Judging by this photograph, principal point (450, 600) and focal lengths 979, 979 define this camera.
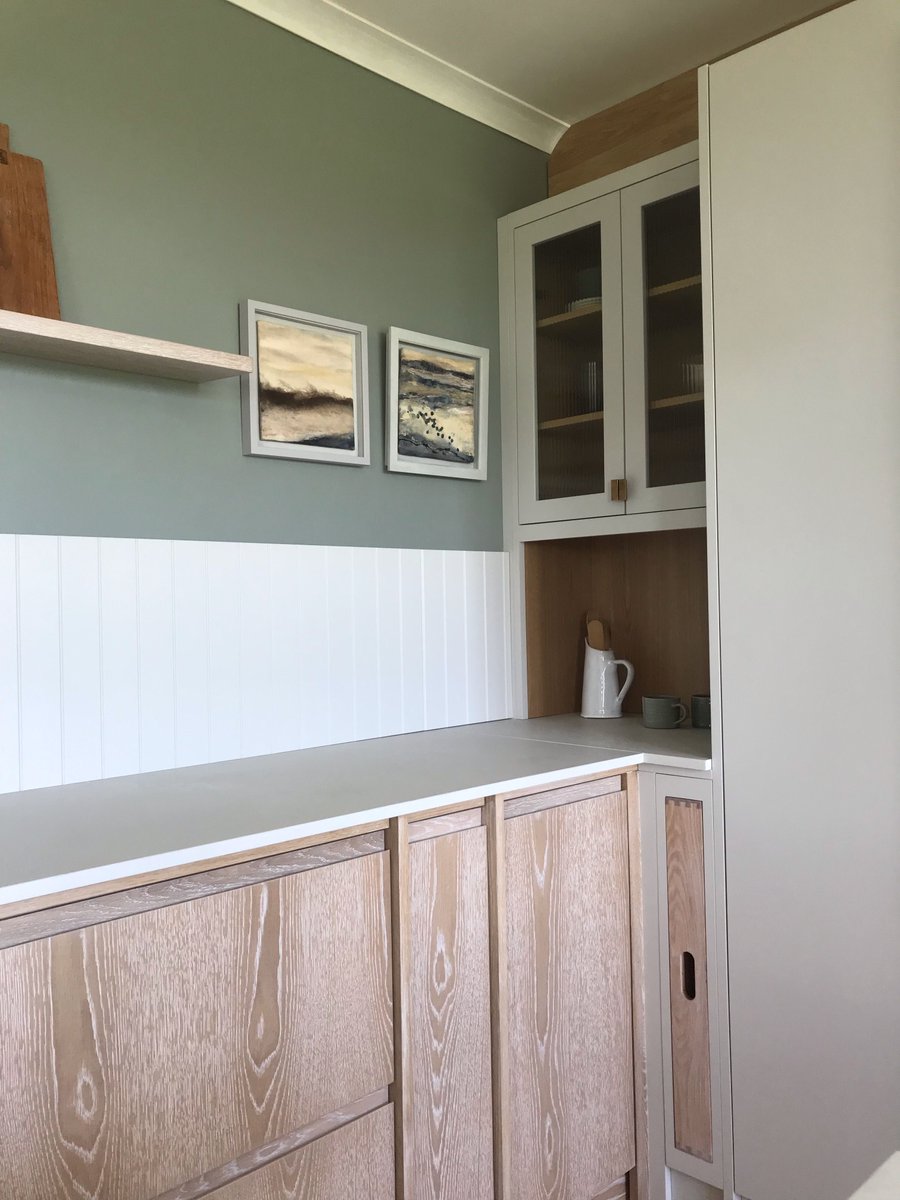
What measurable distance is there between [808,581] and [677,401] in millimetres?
583

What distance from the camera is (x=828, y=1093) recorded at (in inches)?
67.1

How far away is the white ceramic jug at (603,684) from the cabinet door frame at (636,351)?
45 cm

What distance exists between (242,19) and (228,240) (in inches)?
18.5

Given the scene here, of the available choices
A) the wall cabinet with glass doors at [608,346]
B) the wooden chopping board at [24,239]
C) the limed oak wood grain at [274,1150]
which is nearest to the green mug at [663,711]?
the wall cabinet with glass doors at [608,346]

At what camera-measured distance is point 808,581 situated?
5.69ft

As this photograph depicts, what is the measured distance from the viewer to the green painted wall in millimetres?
1772

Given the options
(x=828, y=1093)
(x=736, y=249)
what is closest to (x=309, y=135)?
(x=736, y=249)

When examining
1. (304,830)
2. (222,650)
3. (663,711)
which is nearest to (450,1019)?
(304,830)

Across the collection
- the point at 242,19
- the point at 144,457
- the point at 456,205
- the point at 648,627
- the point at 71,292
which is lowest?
the point at 648,627

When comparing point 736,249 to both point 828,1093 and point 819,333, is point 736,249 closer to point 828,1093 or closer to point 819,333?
point 819,333

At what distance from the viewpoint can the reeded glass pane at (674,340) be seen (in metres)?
2.09

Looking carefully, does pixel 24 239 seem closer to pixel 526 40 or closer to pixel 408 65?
pixel 408 65

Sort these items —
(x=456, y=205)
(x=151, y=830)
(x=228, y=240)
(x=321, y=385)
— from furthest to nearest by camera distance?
1. (x=456, y=205)
2. (x=321, y=385)
3. (x=228, y=240)
4. (x=151, y=830)

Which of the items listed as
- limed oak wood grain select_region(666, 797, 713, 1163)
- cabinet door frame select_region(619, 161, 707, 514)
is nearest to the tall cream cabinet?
limed oak wood grain select_region(666, 797, 713, 1163)
